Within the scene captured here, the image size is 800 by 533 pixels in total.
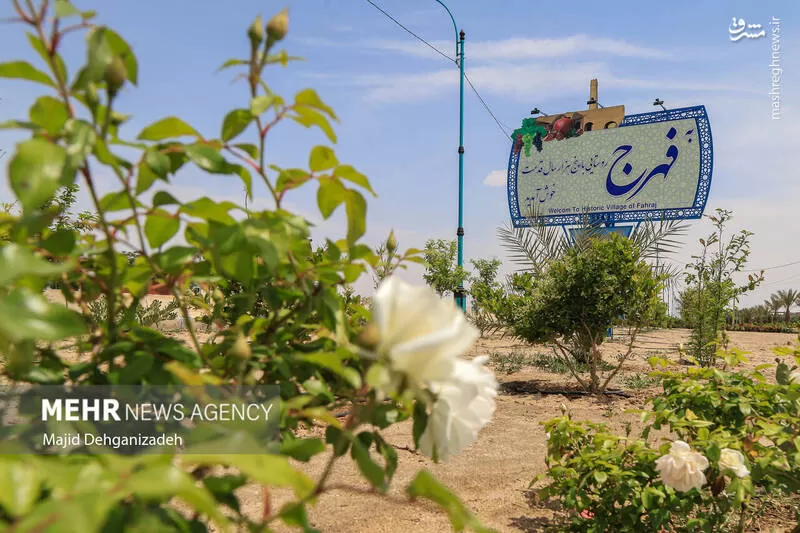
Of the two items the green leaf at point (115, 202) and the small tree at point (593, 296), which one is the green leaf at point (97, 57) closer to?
the green leaf at point (115, 202)

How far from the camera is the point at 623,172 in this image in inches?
685

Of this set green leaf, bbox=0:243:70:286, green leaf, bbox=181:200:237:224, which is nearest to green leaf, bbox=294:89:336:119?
green leaf, bbox=181:200:237:224

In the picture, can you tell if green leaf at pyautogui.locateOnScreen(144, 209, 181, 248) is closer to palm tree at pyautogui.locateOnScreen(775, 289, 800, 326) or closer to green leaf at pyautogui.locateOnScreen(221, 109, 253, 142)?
green leaf at pyautogui.locateOnScreen(221, 109, 253, 142)

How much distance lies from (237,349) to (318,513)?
2.47m

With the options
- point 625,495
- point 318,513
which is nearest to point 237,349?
point 625,495

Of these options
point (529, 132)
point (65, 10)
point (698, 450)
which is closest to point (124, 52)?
point (65, 10)

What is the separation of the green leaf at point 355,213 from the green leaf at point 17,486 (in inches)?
18.7

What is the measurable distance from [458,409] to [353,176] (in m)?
0.34

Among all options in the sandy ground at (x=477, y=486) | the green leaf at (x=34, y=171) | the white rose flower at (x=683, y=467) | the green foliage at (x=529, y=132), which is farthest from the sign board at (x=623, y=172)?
the green leaf at (x=34, y=171)

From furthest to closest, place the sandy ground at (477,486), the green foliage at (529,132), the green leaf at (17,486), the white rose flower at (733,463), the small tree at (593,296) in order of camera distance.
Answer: the green foliage at (529,132) < the small tree at (593,296) < the sandy ground at (477,486) < the white rose flower at (733,463) < the green leaf at (17,486)

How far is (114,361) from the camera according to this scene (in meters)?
0.71

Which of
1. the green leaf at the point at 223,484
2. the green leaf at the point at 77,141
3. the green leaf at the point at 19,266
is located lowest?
the green leaf at the point at 223,484

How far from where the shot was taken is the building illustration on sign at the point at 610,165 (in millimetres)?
16031

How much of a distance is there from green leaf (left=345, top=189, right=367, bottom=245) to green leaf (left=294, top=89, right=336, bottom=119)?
0.39ft
